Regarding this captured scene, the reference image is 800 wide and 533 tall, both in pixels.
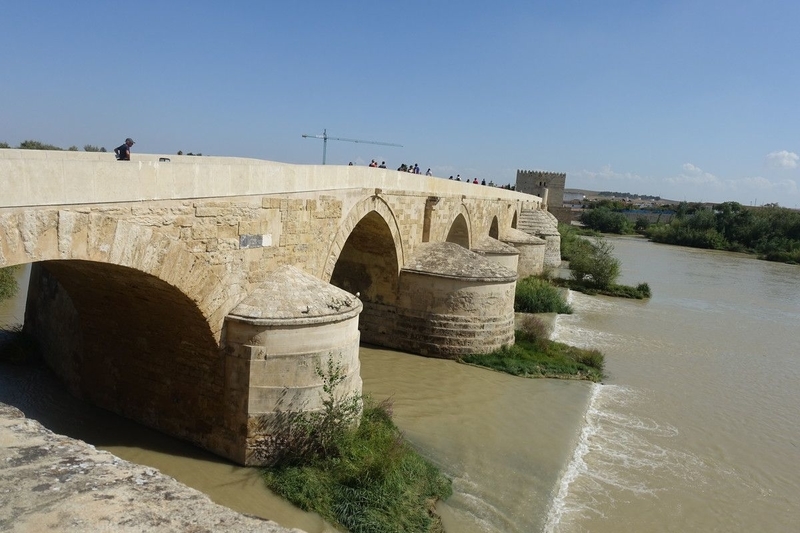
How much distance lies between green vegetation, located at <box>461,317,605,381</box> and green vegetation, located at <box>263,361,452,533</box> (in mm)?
4036

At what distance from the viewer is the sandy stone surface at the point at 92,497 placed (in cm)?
169

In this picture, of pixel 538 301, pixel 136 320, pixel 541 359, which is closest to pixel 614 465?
pixel 541 359

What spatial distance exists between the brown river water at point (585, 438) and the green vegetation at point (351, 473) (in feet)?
0.61

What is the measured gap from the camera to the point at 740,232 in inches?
1510

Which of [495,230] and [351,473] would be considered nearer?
[351,473]

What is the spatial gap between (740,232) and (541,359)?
34879 millimetres

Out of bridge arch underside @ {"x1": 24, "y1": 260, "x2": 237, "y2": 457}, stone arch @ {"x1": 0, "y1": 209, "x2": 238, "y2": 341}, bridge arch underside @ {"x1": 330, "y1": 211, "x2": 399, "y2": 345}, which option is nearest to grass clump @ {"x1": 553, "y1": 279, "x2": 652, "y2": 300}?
bridge arch underside @ {"x1": 330, "y1": 211, "x2": 399, "y2": 345}

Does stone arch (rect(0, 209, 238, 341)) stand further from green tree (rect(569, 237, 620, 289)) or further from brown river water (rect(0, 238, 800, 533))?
green tree (rect(569, 237, 620, 289))

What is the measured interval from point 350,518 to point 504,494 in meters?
1.71

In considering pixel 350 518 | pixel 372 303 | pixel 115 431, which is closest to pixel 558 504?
pixel 350 518

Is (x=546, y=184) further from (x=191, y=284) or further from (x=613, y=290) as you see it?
(x=191, y=284)

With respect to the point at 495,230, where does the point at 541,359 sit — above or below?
below

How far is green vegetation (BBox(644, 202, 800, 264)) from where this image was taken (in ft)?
Answer: 117

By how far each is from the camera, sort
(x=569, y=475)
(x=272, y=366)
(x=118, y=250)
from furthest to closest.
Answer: (x=569, y=475) < (x=272, y=366) < (x=118, y=250)
